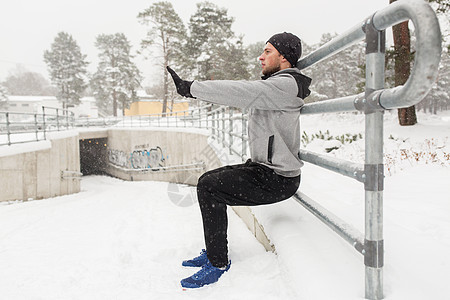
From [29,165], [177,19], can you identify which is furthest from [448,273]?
[177,19]

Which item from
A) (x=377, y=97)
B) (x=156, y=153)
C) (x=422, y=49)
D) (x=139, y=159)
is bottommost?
(x=139, y=159)

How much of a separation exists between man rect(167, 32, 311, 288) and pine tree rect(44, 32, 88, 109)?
147 ft


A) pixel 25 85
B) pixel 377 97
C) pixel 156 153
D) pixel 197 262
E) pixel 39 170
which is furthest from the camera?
pixel 25 85

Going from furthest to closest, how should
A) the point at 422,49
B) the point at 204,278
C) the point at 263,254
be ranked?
1. the point at 263,254
2. the point at 204,278
3. the point at 422,49

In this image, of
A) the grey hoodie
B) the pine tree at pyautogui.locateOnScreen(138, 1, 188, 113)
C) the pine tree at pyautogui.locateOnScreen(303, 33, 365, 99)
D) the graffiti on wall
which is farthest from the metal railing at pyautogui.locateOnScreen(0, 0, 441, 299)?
the pine tree at pyautogui.locateOnScreen(303, 33, 365, 99)

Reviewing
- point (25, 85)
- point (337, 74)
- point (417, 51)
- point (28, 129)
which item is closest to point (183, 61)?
point (28, 129)

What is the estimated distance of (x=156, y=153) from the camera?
15.9 metres

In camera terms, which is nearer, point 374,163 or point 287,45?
point 374,163

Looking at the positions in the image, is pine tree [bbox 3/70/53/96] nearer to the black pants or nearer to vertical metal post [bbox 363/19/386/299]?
the black pants

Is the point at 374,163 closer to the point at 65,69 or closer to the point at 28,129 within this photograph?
the point at 28,129

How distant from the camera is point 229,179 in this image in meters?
2.09

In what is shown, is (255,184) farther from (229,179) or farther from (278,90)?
(278,90)

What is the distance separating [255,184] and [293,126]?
0.48 meters

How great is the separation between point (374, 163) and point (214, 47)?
24529 millimetres
